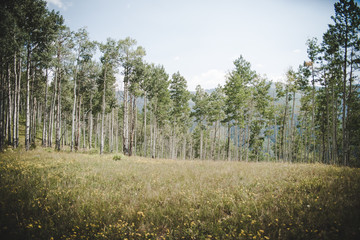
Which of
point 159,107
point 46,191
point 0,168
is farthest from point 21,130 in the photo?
point 46,191

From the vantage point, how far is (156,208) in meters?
4.75

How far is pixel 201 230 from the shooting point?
3.83 m

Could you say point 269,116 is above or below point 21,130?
above

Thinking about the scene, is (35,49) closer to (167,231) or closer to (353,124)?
(167,231)

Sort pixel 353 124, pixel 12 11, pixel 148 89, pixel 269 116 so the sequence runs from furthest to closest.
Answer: pixel 269 116
pixel 148 89
pixel 353 124
pixel 12 11

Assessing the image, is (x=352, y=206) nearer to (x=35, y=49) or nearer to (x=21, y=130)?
(x=35, y=49)

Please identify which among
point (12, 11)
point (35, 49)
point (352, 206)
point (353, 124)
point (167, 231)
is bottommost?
point (167, 231)

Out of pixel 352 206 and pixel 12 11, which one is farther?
pixel 12 11

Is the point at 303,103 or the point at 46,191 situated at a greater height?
the point at 303,103

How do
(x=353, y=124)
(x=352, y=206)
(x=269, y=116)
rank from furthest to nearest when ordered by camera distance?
(x=269, y=116), (x=353, y=124), (x=352, y=206)

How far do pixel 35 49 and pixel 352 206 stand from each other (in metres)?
25.2

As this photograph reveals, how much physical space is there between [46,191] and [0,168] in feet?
15.0

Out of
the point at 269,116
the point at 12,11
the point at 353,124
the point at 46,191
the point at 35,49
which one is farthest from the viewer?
the point at 269,116

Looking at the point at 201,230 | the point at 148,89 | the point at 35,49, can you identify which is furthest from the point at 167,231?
the point at 148,89
